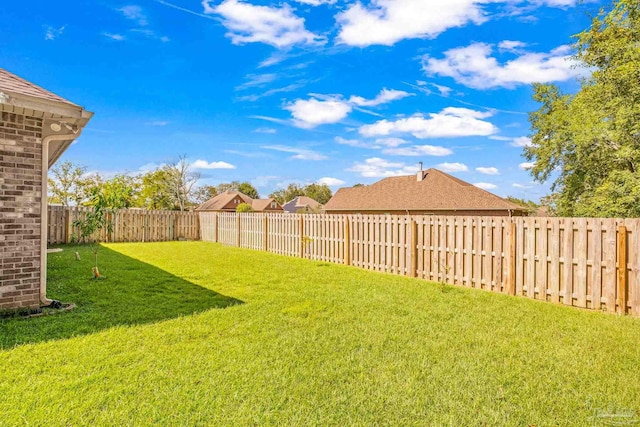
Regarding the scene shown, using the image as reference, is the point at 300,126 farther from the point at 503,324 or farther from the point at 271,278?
the point at 503,324

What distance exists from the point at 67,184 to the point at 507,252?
36.0 m

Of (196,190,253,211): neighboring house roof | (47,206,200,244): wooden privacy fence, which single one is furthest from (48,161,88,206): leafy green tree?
(196,190,253,211): neighboring house roof

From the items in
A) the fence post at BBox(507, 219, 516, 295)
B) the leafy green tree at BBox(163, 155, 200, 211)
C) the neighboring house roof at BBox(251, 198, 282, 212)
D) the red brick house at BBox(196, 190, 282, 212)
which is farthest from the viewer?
the neighboring house roof at BBox(251, 198, 282, 212)

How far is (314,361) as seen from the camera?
3.23m

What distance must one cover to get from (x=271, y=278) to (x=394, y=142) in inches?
1231

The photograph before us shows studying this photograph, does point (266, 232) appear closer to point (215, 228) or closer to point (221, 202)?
point (215, 228)

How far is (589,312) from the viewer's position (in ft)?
17.0

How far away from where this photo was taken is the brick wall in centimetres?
452

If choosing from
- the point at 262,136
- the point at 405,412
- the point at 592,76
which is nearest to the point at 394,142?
the point at 262,136

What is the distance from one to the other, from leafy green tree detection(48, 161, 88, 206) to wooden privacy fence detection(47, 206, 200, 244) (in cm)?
1782

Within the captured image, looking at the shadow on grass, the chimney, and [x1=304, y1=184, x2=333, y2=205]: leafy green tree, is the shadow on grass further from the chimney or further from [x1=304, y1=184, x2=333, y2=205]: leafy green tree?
[x1=304, y1=184, x2=333, y2=205]: leafy green tree

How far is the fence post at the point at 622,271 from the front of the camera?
5.09m

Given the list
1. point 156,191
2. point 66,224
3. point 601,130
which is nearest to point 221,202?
point 156,191

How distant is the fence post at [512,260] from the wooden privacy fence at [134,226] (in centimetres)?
1553
